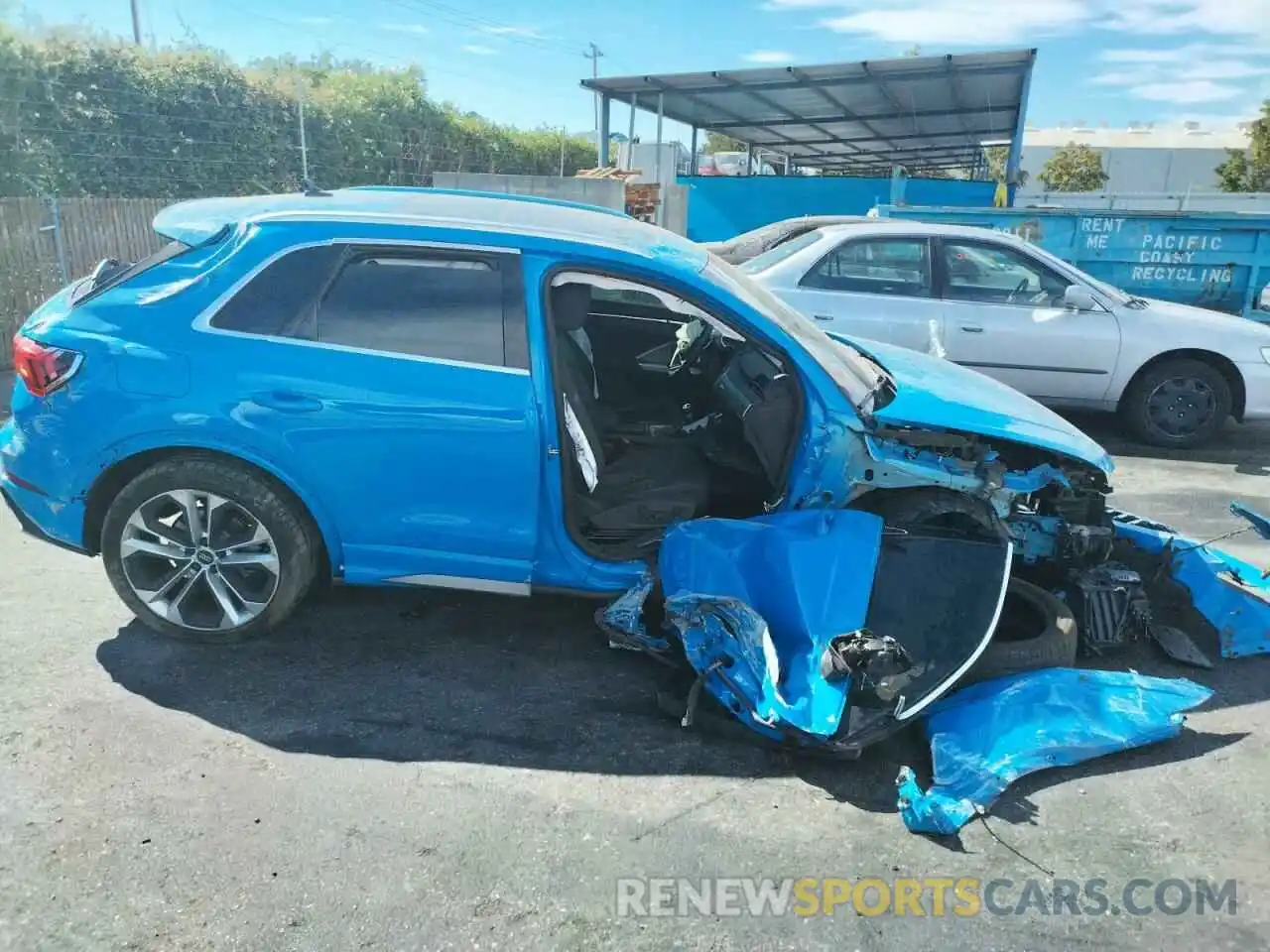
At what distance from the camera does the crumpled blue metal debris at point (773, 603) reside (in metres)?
2.91

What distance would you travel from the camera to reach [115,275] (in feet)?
11.9

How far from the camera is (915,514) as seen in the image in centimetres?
354

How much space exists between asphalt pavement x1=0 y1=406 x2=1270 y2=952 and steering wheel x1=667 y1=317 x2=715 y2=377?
163cm

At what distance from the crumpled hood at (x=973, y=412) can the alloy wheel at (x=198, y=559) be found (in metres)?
Result: 2.48

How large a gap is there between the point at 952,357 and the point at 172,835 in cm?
623

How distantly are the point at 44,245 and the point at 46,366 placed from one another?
6841 millimetres

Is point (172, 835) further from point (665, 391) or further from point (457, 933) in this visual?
point (665, 391)

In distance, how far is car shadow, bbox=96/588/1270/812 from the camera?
3.04 m

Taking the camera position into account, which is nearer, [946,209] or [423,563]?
[423,563]

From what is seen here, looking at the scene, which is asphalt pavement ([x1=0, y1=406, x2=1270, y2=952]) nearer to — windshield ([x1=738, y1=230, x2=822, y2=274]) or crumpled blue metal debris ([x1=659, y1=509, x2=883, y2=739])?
crumpled blue metal debris ([x1=659, y1=509, x2=883, y2=739])

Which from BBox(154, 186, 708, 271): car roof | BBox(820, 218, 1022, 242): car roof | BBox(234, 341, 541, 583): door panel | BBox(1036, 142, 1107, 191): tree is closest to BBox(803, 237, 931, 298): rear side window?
BBox(820, 218, 1022, 242): car roof

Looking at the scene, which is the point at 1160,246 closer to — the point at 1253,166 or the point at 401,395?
the point at 401,395

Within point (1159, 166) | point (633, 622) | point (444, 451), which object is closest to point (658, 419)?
point (633, 622)

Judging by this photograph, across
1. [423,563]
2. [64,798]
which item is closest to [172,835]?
[64,798]
